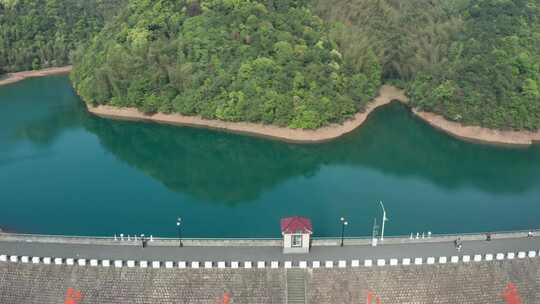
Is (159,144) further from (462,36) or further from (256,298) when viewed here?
(462,36)

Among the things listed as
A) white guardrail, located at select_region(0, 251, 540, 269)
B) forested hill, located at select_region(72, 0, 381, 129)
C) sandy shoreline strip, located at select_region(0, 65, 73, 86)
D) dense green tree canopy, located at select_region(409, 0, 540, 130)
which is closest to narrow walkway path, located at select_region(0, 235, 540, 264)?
white guardrail, located at select_region(0, 251, 540, 269)

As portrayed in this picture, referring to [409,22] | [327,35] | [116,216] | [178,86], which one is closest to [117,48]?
[178,86]

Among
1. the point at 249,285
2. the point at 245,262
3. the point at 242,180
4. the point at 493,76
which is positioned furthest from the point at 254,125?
the point at 249,285

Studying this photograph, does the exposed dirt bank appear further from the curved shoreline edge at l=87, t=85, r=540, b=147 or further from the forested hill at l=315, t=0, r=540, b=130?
the forested hill at l=315, t=0, r=540, b=130

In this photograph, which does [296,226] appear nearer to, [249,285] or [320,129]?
[249,285]

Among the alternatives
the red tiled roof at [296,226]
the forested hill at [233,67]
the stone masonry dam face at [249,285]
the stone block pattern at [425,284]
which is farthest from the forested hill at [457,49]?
the red tiled roof at [296,226]

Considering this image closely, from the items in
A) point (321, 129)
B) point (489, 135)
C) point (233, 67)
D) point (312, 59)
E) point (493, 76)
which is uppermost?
point (312, 59)

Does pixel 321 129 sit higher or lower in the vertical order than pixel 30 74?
lower

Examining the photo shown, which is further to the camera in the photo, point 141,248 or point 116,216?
point 116,216
